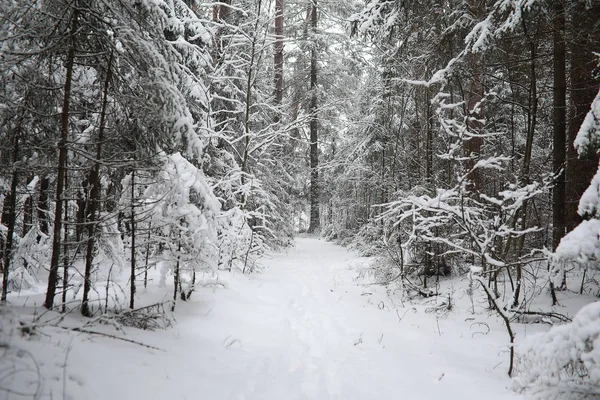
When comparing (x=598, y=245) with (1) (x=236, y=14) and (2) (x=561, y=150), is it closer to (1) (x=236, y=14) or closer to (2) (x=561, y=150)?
(2) (x=561, y=150)

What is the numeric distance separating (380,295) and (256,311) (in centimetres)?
320

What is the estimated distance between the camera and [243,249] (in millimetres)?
8078

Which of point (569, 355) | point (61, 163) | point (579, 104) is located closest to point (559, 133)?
point (579, 104)

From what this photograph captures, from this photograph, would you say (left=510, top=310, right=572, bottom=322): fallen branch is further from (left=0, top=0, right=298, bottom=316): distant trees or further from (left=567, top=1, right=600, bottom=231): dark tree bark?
(left=0, top=0, right=298, bottom=316): distant trees

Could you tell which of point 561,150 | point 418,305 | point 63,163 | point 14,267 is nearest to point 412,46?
point 561,150

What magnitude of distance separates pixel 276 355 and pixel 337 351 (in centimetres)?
85

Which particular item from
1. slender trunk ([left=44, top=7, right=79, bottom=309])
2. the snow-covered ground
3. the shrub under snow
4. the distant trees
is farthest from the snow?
slender trunk ([left=44, top=7, right=79, bottom=309])

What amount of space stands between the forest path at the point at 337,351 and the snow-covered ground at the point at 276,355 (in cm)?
1

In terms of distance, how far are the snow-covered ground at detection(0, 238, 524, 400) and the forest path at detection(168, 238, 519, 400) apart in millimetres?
15

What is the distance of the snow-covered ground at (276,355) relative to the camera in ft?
7.20

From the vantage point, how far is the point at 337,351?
404 cm

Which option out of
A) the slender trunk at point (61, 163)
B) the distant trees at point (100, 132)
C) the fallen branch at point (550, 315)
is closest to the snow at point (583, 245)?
the fallen branch at point (550, 315)

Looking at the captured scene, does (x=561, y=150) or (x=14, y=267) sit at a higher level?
(x=561, y=150)

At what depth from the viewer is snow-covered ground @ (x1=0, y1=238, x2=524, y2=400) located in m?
2.20
